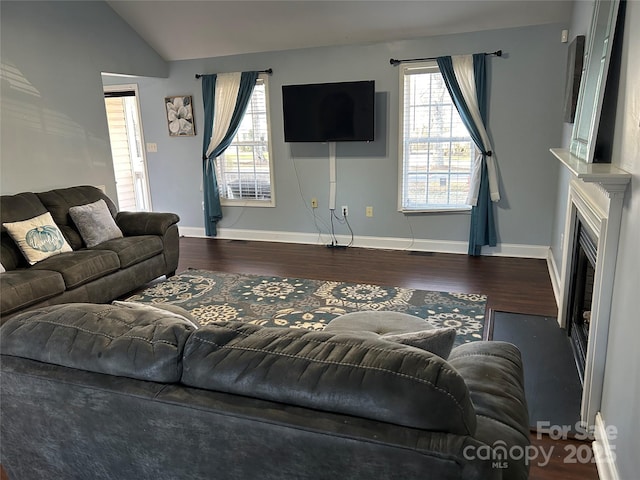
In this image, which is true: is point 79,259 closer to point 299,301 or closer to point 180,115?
point 299,301

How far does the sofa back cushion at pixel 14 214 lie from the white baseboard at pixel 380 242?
2531mm

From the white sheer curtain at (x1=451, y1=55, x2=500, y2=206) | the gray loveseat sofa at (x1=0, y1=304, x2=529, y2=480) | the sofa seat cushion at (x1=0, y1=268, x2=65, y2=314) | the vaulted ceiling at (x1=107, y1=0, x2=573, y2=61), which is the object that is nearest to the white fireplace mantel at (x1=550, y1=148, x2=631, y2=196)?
the gray loveseat sofa at (x1=0, y1=304, x2=529, y2=480)

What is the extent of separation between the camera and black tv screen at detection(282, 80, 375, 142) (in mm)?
5020

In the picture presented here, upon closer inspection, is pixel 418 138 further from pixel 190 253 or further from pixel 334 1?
pixel 190 253

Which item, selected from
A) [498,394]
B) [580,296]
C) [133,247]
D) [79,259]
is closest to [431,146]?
[580,296]

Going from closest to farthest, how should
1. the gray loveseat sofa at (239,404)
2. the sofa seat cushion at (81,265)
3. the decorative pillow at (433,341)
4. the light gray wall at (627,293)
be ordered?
the gray loveseat sofa at (239,404)
the decorative pillow at (433,341)
the light gray wall at (627,293)
the sofa seat cushion at (81,265)

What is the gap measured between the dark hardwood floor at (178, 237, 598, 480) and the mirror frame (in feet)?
4.77

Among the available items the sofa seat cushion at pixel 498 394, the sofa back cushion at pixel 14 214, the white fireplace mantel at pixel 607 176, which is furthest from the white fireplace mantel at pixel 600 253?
the sofa back cushion at pixel 14 214

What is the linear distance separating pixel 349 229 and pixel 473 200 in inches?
58.5

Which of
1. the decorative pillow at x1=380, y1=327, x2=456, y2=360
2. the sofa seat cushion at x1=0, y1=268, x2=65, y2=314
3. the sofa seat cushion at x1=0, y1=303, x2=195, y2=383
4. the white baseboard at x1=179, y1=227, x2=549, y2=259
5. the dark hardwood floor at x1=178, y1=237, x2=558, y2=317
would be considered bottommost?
the dark hardwood floor at x1=178, y1=237, x2=558, y2=317

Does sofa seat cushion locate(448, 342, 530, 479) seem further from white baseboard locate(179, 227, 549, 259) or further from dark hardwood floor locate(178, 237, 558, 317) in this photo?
white baseboard locate(179, 227, 549, 259)

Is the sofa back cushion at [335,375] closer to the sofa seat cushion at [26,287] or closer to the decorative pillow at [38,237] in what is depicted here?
the sofa seat cushion at [26,287]

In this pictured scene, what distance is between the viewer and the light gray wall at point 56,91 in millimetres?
4012

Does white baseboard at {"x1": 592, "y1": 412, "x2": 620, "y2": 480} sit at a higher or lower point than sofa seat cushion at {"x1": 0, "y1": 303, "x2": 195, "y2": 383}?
lower
